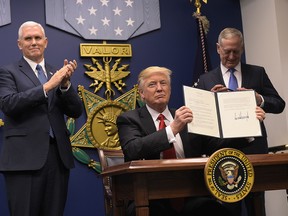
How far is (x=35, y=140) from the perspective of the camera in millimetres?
2967

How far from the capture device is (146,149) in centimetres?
255

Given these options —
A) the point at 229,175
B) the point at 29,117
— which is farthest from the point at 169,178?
the point at 29,117

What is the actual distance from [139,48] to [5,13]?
4.43ft

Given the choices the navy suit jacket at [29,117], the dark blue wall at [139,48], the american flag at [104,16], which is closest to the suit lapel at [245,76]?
the navy suit jacket at [29,117]

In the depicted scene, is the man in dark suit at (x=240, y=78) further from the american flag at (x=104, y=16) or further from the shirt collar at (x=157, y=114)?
the american flag at (x=104, y=16)

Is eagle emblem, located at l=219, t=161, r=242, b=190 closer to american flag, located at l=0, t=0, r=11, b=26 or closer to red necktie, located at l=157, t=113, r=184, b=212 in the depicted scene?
red necktie, located at l=157, t=113, r=184, b=212

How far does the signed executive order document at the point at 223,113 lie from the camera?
249 centimetres

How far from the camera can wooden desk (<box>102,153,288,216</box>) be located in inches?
84.0

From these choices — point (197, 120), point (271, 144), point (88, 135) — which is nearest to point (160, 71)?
point (197, 120)

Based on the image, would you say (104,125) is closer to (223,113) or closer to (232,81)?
(232,81)

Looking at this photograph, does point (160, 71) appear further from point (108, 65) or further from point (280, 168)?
point (108, 65)

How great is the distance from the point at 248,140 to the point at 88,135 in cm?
210

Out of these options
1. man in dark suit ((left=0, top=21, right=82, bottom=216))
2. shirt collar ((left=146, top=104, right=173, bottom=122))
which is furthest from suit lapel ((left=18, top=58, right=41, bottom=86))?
shirt collar ((left=146, top=104, right=173, bottom=122))

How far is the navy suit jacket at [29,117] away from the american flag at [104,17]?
1680mm
